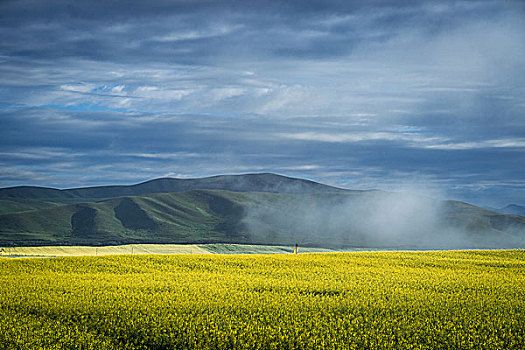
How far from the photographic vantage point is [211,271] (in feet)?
121

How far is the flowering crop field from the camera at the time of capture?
771 inches

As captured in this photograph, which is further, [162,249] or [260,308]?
[162,249]

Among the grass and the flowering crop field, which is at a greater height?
the flowering crop field

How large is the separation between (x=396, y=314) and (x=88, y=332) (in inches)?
493

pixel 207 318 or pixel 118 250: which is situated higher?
pixel 207 318

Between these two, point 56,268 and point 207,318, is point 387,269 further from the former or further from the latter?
point 56,268

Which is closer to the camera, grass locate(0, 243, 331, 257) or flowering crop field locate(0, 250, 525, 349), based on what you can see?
flowering crop field locate(0, 250, 525, 349)

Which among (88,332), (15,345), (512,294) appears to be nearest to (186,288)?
(88,332)

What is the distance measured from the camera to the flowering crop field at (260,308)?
19.6m

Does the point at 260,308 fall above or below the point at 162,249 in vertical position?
above

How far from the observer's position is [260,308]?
23.3m

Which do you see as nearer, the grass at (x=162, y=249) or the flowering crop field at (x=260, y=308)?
the flowering crop field at (x=260, y=308)

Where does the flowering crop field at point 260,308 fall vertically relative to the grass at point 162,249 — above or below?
above

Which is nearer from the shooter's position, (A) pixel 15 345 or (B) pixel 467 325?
(A) pixel 15 345
